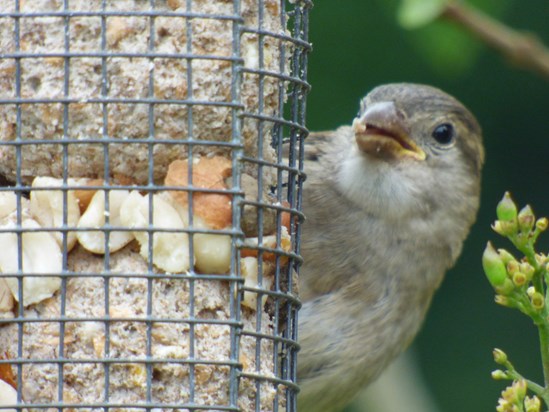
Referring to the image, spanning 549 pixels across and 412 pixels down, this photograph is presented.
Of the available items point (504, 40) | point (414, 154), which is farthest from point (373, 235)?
point (504, 40)

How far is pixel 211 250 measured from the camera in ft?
9.23

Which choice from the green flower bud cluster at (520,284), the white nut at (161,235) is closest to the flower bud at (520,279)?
the green flower bud cluster at (520,284)

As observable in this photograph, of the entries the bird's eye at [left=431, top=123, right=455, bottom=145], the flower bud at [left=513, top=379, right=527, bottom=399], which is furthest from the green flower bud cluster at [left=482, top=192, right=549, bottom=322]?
the bird's eye at [left=431, top=123, right=455, bottom=145]

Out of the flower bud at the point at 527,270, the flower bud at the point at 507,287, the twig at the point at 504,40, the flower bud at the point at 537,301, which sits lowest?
the flower bud at the point at 537,301

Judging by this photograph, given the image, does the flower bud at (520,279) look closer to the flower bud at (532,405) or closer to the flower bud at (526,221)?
the flower bud at (526,221)

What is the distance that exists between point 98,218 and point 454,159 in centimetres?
179

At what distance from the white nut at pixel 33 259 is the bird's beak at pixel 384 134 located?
51.3 inches

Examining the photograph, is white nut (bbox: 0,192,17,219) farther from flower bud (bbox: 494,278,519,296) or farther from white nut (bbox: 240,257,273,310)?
flower bud (bbox: 494,278,519,296)

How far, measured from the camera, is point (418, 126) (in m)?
4.15

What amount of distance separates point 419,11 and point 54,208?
48.7 inches

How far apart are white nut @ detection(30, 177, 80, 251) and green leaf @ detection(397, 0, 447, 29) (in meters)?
1.16

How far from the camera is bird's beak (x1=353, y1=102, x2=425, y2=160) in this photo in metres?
3.82

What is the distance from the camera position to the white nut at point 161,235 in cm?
276

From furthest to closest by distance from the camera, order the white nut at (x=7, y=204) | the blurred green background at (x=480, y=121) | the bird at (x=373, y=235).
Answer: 1. the blurred green background at (x=480, y=121)
2. the bird at (x=373, y=235)
3. the white nut at (x=7, y=204)
